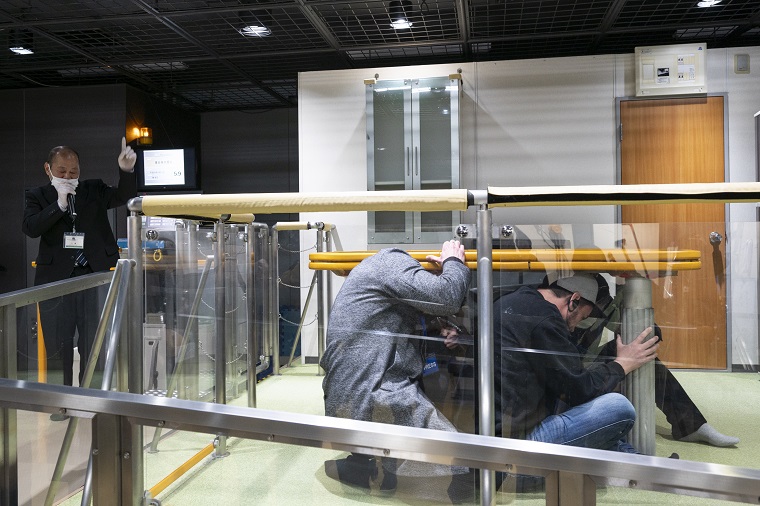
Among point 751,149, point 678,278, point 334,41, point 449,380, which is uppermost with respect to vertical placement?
point 334,41

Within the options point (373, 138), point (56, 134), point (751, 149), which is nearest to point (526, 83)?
point (373, 138)

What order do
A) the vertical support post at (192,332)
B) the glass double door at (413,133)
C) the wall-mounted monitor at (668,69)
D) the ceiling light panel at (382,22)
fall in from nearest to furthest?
the vertical support post at (192,332) < the wall-mounted monitor at (668,69) < the ceiling light panel at (382,22) < the glass double door at (413,133)

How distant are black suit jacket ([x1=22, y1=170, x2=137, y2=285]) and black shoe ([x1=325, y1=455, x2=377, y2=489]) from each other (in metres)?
2.49

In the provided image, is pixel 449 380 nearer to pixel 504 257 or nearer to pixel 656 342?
pixel 504 257

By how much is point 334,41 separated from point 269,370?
4.11m

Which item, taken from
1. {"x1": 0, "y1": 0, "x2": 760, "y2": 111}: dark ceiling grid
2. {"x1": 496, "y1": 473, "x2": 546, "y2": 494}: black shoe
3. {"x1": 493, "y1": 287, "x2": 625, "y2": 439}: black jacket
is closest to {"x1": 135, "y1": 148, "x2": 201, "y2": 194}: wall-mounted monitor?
{"x1": 0, "y1": 0, "x2": 760, "y2": 111}: dark ceiling grid

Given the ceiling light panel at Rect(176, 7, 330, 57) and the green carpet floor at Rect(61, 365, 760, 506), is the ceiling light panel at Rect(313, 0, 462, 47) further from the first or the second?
the green carpet floor at Rect(61, 365, 760, 506)

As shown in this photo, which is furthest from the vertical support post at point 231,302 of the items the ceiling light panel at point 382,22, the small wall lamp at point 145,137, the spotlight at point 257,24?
the small wall lamp at point 145,137

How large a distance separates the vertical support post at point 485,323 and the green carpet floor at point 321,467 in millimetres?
262

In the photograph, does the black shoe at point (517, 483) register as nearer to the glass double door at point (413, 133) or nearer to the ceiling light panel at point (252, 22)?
the glass double door at point (413, 133)

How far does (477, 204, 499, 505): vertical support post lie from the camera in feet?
4.43

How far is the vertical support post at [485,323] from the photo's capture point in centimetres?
135

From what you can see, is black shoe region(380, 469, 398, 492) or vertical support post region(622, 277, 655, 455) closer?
black shoe region(380, 469, 398, 492)

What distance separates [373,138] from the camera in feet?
15.6
